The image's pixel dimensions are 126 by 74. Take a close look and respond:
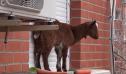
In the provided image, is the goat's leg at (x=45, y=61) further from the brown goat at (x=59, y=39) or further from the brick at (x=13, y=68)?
the brick at (x=13, y=68)

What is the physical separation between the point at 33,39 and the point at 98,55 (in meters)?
1.57

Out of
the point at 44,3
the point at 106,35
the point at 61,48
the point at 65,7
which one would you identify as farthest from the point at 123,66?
the point at 44,3

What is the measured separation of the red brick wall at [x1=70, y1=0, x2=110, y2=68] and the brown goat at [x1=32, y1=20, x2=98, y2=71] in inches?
23.5

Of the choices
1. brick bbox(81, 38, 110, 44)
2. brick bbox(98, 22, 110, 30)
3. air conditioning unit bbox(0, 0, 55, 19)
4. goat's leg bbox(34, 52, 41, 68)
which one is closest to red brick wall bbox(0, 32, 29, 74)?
goat's leg bbox(34, 52, 41, 68)

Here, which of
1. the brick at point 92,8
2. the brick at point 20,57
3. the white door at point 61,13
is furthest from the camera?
the brick at point 92,8

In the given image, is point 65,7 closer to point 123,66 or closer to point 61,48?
point 61,48

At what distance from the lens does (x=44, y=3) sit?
7.00 ft

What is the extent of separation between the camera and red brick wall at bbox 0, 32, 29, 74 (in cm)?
282

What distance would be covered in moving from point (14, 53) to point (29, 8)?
3.41ft

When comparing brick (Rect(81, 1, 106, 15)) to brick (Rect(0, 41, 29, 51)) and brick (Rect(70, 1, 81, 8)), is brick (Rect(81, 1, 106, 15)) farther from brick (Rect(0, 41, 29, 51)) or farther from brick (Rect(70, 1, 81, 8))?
brick (Rect(0, 41, 29, 51))

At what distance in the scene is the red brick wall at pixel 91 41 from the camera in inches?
174

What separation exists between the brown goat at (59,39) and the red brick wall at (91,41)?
0.60 m

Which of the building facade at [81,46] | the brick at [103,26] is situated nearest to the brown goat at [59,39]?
the building facade at [81,46]

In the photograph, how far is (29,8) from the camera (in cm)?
197
